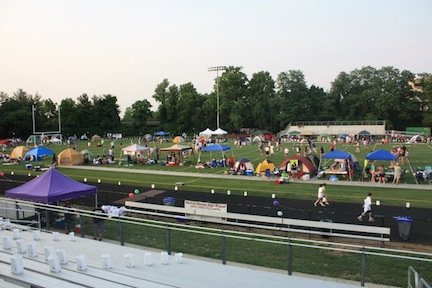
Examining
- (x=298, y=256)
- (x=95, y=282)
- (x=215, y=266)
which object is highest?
(x=95, y=282)

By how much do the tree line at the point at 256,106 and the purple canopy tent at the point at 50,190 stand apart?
74.2 metres

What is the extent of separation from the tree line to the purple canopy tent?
74155 mm

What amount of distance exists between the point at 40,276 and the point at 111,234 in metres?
7.57

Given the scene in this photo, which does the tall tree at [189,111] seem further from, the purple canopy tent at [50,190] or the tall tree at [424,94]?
the purple canopy tent at [50,190]

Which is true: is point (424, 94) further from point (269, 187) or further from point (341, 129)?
point (269, 187)

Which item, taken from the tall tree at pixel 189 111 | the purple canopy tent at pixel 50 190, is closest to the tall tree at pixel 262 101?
the tall tree at pixel 189 111

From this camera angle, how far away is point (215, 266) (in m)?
8.75

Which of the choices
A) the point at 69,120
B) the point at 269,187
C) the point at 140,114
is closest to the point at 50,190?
the point at 269,187

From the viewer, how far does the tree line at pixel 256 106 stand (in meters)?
86.9

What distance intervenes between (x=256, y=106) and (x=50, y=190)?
80.7 meters

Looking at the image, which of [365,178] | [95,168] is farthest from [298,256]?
[95,168]

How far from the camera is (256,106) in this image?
93.2 meters

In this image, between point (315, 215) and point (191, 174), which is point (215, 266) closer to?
point (315, 215)

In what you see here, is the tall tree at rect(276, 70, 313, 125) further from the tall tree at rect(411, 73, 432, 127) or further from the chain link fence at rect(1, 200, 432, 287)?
the chain link fence at rect(1, 200, 432, 287)
